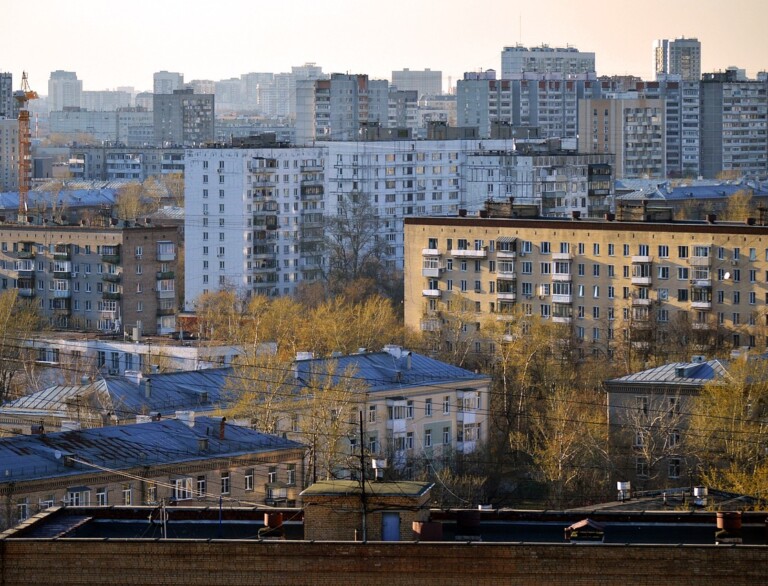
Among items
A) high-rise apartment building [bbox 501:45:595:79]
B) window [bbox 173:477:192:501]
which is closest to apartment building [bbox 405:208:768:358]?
window [bbox 173:477:192:501]

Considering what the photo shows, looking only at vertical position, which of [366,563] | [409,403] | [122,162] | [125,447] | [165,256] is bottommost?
[409,403]

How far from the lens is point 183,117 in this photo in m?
158

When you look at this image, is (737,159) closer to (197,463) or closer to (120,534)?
(197,463)

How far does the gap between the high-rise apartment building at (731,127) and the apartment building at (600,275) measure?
66.5m

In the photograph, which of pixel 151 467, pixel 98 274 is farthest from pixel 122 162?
pixel 151 467

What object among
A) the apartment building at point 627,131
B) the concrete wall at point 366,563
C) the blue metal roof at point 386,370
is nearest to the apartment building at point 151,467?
the blue metal roof at point 386,370

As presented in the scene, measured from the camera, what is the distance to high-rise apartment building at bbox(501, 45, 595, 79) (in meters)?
164

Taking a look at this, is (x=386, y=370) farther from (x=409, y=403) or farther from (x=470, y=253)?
(x=470, y=253)

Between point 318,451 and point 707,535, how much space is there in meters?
15.0

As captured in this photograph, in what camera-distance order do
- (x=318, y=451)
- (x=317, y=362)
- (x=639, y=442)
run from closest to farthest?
(x=318, y=451), (x=639, y=442), (x=317, y=362)

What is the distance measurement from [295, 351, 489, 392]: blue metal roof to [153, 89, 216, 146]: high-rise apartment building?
11612cm

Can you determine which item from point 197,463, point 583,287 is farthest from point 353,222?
point 197,463

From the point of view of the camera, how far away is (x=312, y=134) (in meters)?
114

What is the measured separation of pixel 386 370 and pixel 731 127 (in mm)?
82689
